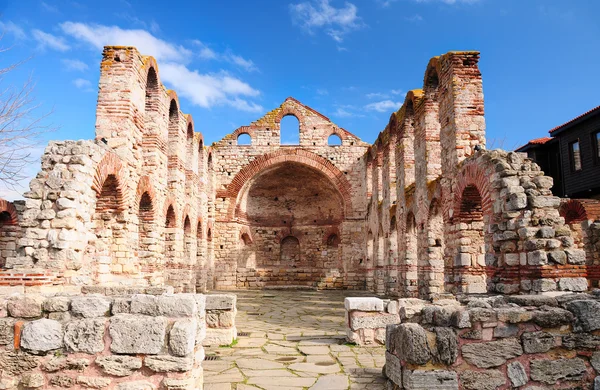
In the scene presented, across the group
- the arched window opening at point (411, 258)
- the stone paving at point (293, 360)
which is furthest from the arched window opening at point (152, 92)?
the arched window opening at point (411, 258)

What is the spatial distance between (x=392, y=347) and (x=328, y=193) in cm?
1820

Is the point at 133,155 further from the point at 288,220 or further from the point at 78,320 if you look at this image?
the point at 288,220

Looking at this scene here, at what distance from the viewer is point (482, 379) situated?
3.72 m

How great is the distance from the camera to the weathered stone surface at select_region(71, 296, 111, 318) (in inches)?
154

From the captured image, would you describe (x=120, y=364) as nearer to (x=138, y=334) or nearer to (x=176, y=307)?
(x=138, y=334)

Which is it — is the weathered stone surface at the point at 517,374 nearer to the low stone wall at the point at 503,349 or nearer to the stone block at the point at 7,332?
the low stone wall at the point at 503,349

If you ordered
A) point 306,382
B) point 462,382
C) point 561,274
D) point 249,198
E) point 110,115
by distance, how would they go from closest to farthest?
point 462,382 < point 306,382 < point 561,274 < point 110,115 < point 249,198

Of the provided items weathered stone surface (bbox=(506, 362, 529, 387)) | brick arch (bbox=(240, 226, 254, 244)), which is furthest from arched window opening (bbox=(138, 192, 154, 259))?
brick arch (bbox=(240, 226, 254, 244))

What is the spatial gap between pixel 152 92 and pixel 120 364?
916cm

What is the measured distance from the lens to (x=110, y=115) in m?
9.42

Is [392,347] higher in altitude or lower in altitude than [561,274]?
lower

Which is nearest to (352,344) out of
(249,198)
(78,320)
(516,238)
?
(516,238)

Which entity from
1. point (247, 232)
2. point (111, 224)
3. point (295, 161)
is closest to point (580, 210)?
point (295, 161)

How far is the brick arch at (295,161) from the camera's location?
20.6m
